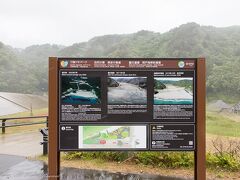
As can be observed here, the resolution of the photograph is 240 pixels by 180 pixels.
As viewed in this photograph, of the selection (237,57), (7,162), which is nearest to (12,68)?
(237,57)

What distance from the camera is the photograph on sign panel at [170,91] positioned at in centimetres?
645

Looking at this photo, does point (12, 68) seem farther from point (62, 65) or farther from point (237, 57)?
point (62, 65)

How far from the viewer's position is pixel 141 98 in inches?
254

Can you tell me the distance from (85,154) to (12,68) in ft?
326

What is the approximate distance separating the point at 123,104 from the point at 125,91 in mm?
210

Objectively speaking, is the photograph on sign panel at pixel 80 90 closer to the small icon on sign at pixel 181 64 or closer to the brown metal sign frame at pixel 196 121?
the brown metal sign frame at pixel 196 121

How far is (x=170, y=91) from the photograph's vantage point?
6.46 metres

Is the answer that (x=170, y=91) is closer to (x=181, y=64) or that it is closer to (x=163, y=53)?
(x=181, y=64)

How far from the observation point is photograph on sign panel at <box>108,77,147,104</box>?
643 centimetres

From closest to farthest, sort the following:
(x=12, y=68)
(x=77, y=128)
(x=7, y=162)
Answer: (x=77, y=128) → (x=7, y=162) → (x=12, y=68)

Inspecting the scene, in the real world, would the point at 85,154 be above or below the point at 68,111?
below

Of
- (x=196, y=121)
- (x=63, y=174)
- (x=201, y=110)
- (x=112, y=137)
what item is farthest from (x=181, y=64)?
(x=63, y=174)

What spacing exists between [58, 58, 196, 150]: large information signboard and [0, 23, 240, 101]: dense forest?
290 ft

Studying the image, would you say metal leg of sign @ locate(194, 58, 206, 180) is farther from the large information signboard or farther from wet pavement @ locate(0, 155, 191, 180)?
wet pavement @ locate(0, 155, 191, 180)
